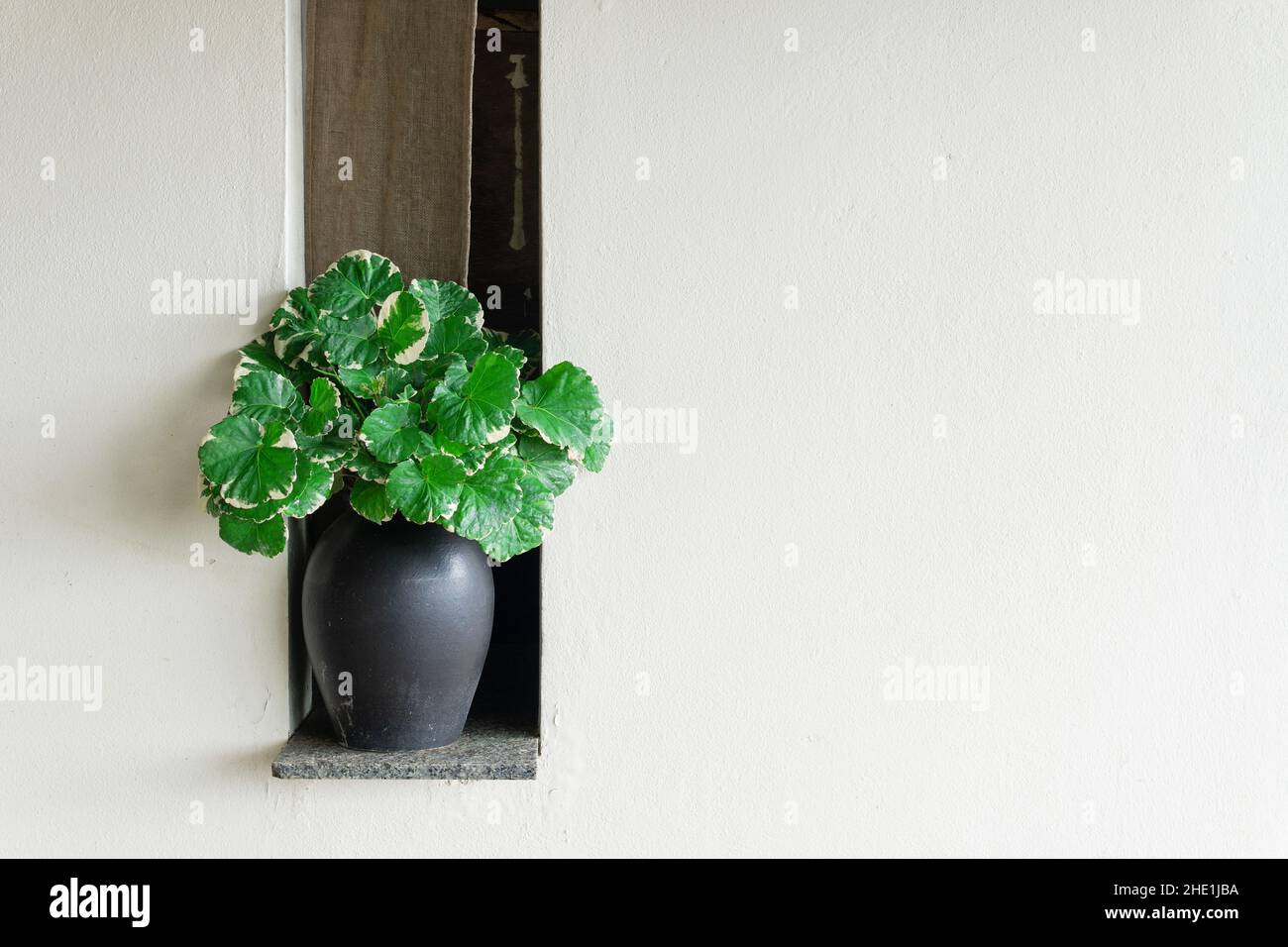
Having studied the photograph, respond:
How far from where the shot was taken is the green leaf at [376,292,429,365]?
1759mm

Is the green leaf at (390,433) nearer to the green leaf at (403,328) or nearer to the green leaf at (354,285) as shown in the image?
the green leaf at (403,328)

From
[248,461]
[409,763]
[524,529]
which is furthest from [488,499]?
[409,763]

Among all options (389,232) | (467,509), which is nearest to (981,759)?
(467,509)

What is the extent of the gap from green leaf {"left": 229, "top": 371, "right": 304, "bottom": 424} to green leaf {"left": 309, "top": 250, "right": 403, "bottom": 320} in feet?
0.52

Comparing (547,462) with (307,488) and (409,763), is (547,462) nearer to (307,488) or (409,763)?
(307,488)

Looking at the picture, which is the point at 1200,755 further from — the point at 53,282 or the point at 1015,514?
the point at 53,282

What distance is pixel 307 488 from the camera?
1674 millimetres

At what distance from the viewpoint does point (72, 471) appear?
6.21ft

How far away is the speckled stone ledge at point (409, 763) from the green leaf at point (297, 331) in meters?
0.70

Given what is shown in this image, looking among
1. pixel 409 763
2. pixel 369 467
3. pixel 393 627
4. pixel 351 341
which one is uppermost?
pixel 351 341

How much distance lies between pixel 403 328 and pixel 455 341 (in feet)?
0.29

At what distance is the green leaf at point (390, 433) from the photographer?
1.66 m

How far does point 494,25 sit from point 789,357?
997mm

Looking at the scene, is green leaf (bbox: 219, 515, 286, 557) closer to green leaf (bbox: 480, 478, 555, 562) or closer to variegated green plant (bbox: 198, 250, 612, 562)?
variegated green plant (bbox: 198, 250, 612, 562)
